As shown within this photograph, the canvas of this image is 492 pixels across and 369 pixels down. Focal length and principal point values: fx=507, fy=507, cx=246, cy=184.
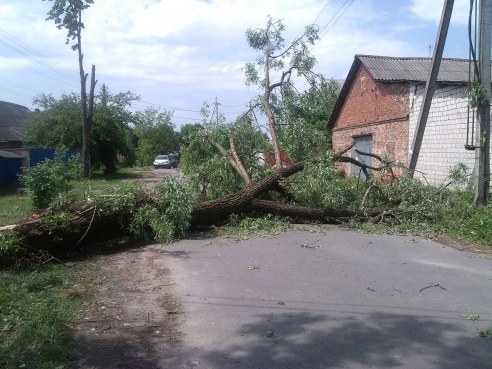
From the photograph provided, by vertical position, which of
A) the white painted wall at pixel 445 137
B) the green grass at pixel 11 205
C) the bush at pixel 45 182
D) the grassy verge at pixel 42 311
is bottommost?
the grassy verge at pixel 42 311

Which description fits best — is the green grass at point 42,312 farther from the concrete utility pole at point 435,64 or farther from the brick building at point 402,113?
→ the brick building at point 402,113

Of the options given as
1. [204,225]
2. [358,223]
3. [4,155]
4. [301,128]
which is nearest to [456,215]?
[358,223]

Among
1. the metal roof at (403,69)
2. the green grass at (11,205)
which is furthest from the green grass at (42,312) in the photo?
the metal roof at (403,69)

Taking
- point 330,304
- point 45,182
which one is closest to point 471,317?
point 330,304

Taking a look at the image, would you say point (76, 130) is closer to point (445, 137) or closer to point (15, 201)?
point (15, 201)

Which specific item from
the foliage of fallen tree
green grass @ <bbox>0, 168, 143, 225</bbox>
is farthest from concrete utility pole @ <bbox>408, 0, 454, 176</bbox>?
green grass @ <bbox>0, 168, 143, 225</bbox>

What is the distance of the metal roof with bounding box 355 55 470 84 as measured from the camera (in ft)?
61.4

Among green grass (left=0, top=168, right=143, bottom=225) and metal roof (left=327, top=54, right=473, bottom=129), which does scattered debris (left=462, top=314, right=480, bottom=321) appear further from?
metal roof (left=327, top=54, right=473, bottom=129)

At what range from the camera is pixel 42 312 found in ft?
17.4

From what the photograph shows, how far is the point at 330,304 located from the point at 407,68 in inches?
634

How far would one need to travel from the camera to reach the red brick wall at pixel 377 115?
59.0ft

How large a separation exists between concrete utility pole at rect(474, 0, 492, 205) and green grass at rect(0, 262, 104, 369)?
849 cm

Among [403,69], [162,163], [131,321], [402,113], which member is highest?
[403,69]

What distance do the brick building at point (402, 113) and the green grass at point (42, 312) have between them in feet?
30.4
